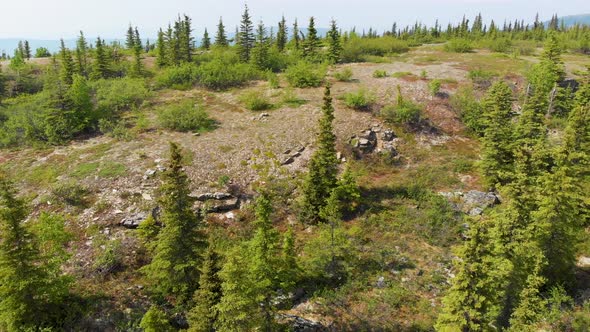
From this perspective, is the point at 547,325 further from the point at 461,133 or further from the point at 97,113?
the point at 97,113

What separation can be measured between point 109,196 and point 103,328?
11108 millimetres

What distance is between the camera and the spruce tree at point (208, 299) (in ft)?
51.2

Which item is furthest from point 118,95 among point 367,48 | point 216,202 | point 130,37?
point 130,37

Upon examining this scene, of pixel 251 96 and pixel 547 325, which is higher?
pixel 251 96

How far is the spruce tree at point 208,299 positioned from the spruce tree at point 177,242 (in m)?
2.33

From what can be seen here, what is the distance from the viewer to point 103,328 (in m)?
18.5

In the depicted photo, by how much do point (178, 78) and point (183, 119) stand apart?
17.6 metres

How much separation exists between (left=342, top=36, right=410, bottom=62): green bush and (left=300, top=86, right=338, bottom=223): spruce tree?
43.5 metres

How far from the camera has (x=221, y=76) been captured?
5059cm

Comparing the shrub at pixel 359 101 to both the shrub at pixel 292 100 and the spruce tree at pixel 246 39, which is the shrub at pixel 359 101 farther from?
the spruce tree at pixel 246 39

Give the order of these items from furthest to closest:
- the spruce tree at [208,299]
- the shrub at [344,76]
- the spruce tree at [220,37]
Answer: the spruce tree at [220,37], the shrub at [344,76], the spruce tree at [208,299]

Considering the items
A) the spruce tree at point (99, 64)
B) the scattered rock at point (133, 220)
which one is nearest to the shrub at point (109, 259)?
the scattered rock at point (133, 220)

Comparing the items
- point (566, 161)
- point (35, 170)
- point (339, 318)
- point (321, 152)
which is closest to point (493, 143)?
point (566, 161)

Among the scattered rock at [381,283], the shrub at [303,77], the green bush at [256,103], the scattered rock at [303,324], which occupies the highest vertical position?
the shrub at [303,77]
